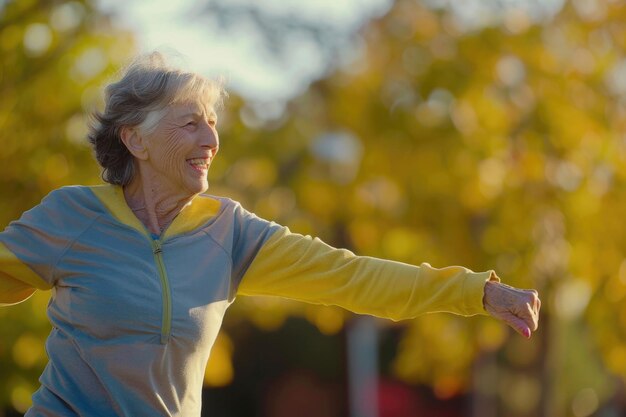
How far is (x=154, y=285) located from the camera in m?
3.96

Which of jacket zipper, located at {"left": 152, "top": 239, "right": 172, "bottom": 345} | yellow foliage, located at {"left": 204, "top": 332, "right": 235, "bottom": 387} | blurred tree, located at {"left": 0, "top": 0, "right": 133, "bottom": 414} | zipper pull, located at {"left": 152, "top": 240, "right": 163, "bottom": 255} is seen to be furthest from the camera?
yellow foliage, located at {"left": 204, "top": 332, "right": 235, "bottom": 387}

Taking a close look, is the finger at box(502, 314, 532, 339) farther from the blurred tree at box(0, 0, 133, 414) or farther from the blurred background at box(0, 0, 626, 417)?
the blurred background at box(0, 0, 626, 417)

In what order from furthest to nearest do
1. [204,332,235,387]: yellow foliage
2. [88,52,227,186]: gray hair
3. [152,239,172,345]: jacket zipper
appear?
[204,332,235,387]: yellow foliage < [88,52,227,186]: gray hair < [152,239,172,345]: jacket zipper

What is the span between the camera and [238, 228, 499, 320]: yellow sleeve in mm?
4188

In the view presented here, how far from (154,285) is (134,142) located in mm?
564

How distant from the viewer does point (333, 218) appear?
15.7 meters

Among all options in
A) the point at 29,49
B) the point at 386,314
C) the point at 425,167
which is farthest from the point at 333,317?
the point at 386,314

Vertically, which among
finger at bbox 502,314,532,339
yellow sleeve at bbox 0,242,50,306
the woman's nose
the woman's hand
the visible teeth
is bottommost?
finger at bbox 502,314,532,339

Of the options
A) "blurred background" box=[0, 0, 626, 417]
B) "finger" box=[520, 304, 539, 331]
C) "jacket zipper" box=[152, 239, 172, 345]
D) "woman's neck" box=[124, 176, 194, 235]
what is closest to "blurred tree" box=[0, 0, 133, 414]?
"blurred background" box=[0, 0, 626, 417]

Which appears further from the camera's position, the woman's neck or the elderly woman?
the woman's neck

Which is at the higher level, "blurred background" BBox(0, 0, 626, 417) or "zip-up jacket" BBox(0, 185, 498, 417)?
"blurred background" BBox(0, 0, 626, 417)

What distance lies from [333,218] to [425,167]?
163cm

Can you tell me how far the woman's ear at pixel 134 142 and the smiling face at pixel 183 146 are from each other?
0.12 feet

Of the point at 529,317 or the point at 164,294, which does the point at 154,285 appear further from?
the point at 529,317
